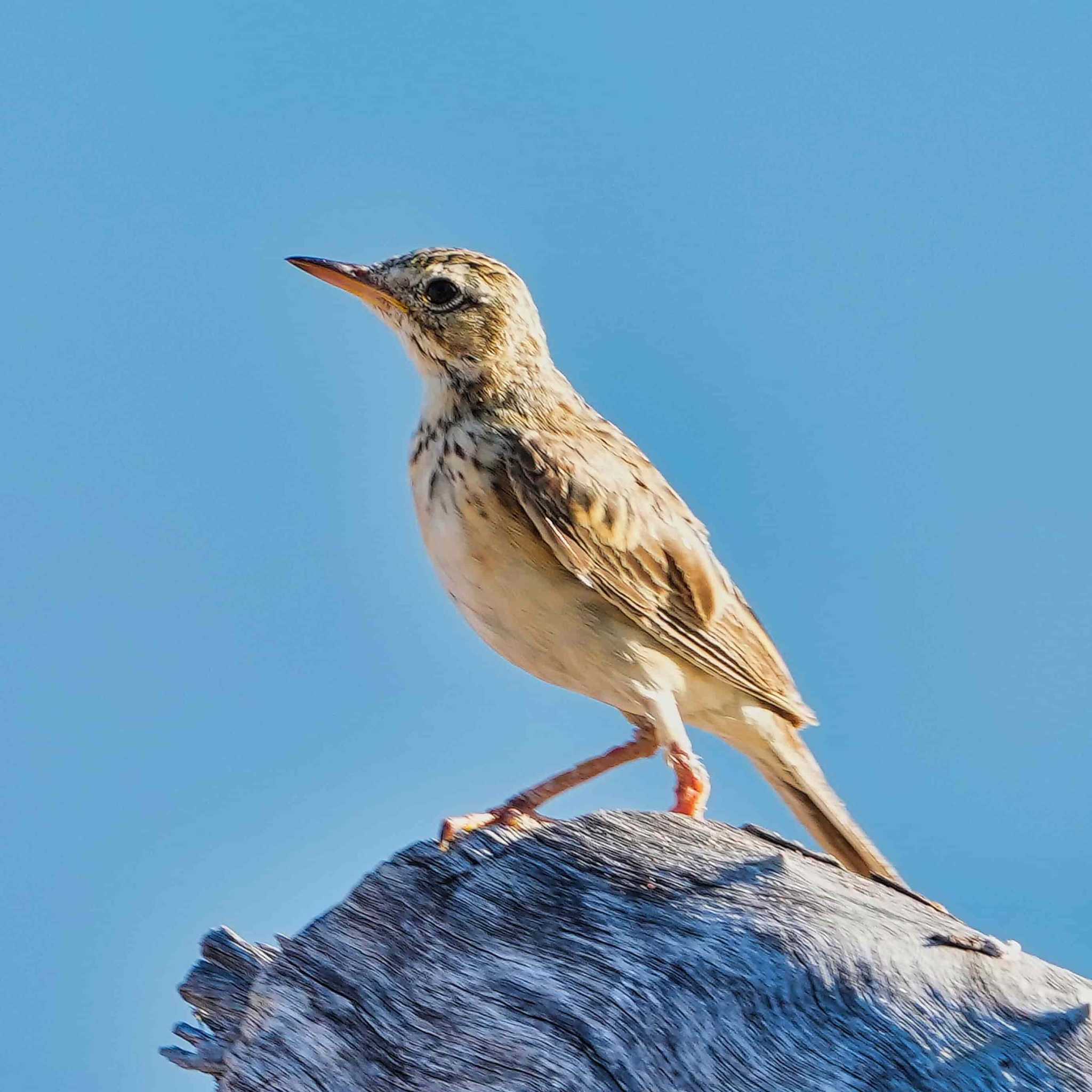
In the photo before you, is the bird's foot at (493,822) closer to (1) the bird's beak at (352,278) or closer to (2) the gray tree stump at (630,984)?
(2) the gray tree stump at (630,984)

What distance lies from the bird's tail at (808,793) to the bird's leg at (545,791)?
1.84 feet

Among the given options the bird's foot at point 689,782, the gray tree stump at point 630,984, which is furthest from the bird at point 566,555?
the gray tree stump at point 630,984

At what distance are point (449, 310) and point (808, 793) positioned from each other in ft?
8.11

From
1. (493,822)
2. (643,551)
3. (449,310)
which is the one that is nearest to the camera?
(493,822)

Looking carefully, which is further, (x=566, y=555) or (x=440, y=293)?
(x=440, y=293)

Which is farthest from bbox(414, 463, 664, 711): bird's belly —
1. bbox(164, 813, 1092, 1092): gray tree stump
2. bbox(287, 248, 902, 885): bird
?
bbox(164, 813, 1092, 1092): gray tree stump

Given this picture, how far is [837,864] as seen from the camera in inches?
174

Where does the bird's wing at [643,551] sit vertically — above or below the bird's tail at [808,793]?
above

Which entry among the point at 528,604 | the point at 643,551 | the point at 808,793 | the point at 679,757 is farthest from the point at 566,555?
the point at 808,793

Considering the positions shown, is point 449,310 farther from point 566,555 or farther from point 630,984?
point 630,984

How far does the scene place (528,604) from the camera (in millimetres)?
5512

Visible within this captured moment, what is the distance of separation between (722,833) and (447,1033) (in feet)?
3.20

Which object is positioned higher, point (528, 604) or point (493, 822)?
point (528, 604)

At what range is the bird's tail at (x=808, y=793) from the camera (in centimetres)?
582
